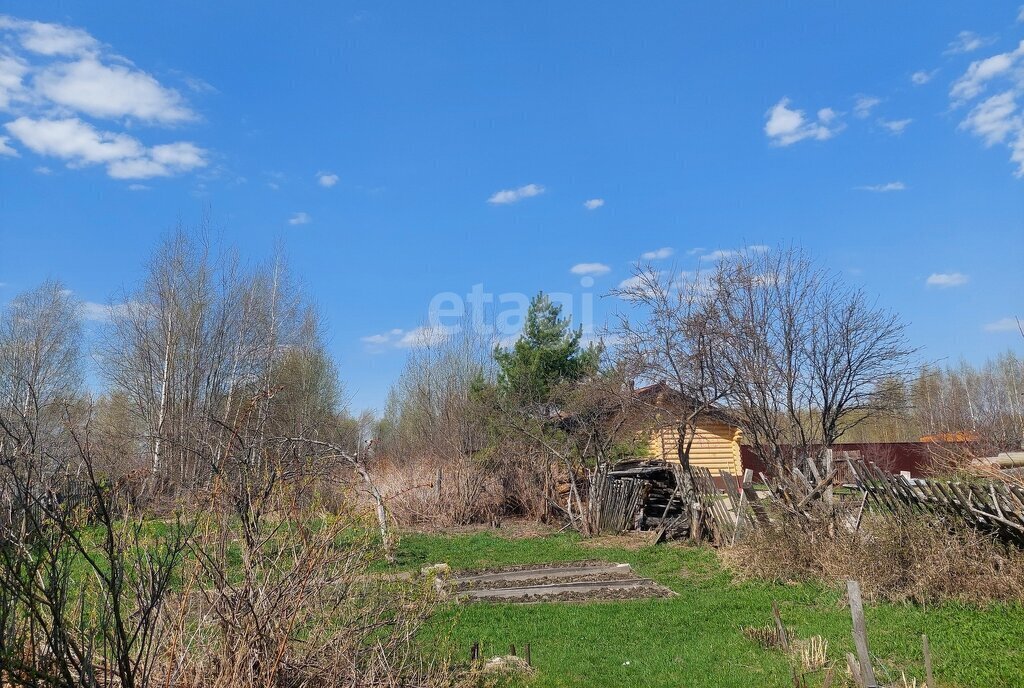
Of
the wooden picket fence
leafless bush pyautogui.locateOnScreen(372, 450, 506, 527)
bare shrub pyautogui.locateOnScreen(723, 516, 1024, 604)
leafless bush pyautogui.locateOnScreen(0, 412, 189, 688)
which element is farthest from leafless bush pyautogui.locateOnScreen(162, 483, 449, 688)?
leafless bush pyautogui.locateOnScreen(372, 450, 506, 527)

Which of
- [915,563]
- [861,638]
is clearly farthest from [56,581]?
[915,563]

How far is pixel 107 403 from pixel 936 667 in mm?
25803

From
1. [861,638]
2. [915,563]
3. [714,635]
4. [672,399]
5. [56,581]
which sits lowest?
[714,635]

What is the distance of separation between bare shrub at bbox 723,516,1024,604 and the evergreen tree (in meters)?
11.6

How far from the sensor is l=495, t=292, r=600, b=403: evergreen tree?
2098 centimetres

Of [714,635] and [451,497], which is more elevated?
[451,497]

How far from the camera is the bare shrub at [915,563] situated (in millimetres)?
7176

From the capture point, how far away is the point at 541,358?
72.2 feet

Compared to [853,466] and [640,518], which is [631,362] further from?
[853,466]

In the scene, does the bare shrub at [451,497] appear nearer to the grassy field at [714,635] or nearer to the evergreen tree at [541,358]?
the evergreen tree at [541,358]

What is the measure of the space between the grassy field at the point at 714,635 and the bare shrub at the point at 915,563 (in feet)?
0.84

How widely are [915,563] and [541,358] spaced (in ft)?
49.1

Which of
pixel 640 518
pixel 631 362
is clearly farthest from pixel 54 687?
pixel 640 518

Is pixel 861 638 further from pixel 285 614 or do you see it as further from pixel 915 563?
pixel 915 563
